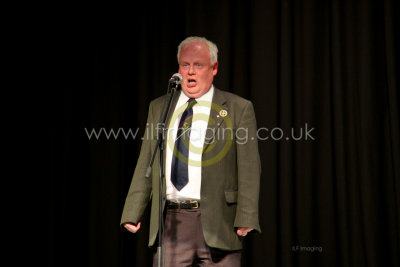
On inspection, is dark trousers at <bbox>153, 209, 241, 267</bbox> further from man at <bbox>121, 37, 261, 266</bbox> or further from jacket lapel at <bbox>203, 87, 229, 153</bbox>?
jacket lapel at <bbox>203, 87, 229, 153</bbox>

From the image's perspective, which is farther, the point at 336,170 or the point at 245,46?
the point at 245,46

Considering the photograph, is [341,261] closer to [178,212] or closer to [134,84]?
[178,212]

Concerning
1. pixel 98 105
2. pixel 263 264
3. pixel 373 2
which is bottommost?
pixel 263 264

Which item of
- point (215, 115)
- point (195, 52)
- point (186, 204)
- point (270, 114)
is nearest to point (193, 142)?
point (215, 115)

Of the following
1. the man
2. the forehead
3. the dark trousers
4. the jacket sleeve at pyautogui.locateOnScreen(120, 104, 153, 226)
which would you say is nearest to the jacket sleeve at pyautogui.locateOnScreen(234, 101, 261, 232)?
the man

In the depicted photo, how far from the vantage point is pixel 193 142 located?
2.37 metres

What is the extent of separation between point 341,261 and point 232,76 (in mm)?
1463

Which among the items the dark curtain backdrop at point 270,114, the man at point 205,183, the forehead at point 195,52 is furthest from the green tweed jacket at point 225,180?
the dark curtain backdrop at point 270,114

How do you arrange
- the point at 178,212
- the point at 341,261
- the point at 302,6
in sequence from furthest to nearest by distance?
the point at 302,6
the point at 341,261
the point at 178,212

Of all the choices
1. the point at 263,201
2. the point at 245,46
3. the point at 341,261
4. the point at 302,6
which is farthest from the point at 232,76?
the point at 341,261

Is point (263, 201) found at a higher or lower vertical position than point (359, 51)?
lower

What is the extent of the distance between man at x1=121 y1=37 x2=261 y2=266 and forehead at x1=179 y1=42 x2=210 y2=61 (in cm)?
8

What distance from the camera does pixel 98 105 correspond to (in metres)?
3.72

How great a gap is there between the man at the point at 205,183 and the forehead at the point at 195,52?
0.08m
